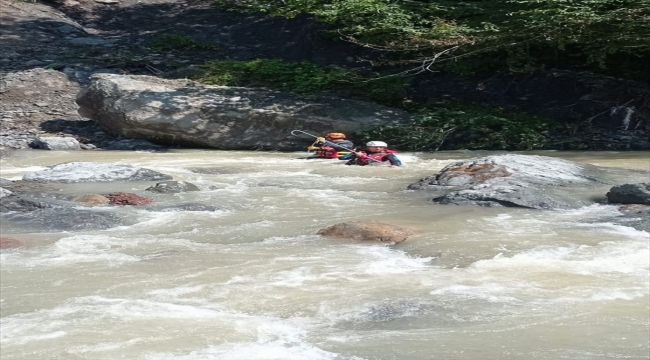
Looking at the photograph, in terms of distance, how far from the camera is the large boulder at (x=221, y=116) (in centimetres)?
1561

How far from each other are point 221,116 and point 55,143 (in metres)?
2.70

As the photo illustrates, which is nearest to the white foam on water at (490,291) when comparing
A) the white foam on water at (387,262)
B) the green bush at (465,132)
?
the white foam on water at (387,262)

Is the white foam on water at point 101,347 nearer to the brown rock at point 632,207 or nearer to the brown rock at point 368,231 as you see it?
the brown rock at point 368,231

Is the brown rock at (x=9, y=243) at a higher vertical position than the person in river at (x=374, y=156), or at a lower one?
lower

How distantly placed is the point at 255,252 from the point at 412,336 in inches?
96.7

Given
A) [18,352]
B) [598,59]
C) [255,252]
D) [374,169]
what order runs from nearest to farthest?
[18,352] < [255,252] < [374,169] < [598,59]

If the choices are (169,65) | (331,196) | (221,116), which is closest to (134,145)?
(221,116)

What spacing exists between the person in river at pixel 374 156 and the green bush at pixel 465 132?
2.00m

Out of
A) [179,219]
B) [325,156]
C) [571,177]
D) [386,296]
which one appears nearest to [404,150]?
[325,156]

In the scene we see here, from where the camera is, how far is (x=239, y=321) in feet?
19.3

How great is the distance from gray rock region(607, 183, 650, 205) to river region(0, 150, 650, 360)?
0.98ft

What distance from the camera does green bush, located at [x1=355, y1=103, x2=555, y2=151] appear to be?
1522cm

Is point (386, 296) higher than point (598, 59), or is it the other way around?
point (598, 59)

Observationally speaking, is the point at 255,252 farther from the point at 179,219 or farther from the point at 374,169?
the point at 374,169
